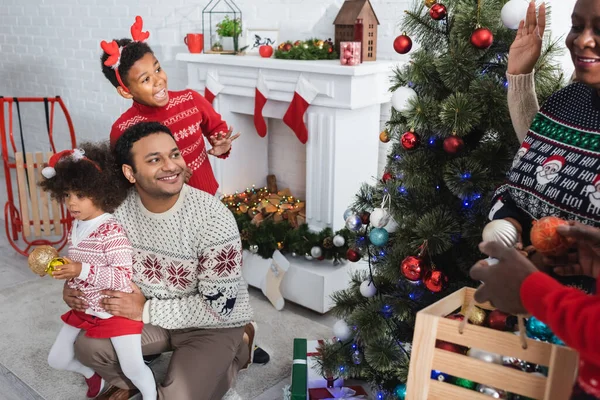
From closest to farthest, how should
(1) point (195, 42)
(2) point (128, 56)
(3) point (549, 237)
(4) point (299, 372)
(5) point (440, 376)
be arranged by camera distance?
(3) point (549, 237), (5) point (440, 376), (4) point (299, 372), (2) point (128, 56), (1) point (195, 42)

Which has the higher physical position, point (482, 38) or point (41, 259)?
point (482, 38)

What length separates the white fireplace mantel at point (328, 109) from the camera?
2744 millimetres

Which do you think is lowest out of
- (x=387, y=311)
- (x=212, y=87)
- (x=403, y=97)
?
(x=387, y=311)

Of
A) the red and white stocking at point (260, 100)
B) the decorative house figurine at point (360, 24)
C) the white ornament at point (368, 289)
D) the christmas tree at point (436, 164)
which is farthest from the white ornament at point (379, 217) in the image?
the red and white stocking at point (260, 100)

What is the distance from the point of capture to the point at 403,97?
1708mm

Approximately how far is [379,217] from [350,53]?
1.15 metres

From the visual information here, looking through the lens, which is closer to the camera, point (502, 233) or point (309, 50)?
point (502, 233)

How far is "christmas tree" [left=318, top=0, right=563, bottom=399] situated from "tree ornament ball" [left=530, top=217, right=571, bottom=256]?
552 mm

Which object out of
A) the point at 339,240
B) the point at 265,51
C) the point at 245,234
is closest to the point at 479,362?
the point at 339,240

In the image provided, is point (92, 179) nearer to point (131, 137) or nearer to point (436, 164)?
point (131, 137)

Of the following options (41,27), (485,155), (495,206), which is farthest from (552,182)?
(41,27)

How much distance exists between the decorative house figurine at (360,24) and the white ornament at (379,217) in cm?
125

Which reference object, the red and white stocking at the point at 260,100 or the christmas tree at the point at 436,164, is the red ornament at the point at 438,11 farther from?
the red and white stocking at the point at 260,100

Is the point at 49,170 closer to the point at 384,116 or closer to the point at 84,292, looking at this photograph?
the point at 84,292
